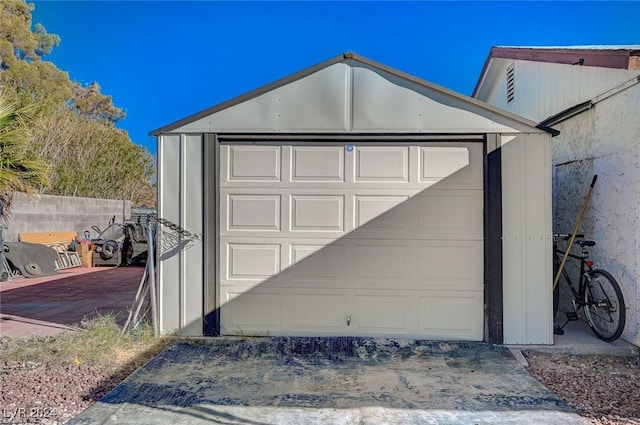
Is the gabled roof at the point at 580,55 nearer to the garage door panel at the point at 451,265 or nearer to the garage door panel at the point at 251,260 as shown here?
the garage door panel at the point at 451,265

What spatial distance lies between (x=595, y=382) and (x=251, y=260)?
3.42m

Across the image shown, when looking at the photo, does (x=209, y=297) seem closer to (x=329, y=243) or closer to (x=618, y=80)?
(x=329, y=243)

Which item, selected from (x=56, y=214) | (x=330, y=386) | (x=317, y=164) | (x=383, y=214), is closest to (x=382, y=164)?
(x=383, y=214)

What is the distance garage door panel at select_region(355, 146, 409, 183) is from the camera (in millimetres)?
4543

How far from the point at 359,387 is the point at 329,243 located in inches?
63.8

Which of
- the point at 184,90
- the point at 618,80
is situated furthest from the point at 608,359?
the point at 184,90

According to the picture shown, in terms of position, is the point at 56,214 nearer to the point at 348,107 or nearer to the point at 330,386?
the point at 348,107

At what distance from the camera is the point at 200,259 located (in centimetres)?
452

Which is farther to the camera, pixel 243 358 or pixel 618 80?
pixel 618 80

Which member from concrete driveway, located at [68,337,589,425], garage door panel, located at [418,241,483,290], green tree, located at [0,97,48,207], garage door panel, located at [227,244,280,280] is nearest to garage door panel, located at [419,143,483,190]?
garage door panel, located at [418,241,483,290]

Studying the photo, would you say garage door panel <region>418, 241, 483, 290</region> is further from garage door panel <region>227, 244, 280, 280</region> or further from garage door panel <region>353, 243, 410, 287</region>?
garage door panel <region>227, 244, 280, 280</region>

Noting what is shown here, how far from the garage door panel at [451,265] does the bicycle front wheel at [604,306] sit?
1240 millimetres

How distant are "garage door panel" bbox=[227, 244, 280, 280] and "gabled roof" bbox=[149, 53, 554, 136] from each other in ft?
4.29

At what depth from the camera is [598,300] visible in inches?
175
